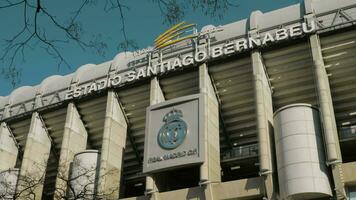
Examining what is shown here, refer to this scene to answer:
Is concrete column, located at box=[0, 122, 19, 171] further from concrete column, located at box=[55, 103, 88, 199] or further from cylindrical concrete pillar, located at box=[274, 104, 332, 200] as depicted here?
cylindrical concrete pillar, located at box=[274, 104, 332, 200]

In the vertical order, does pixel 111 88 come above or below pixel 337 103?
above

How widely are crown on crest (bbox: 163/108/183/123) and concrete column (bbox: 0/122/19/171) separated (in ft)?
76.2

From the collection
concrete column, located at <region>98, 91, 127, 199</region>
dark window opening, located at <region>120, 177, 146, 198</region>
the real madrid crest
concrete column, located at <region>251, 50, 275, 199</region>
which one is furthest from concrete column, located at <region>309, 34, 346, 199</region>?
dark window opening, located at <region>120, 177, 146, 198</region>

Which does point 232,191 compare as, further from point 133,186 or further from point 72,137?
point 72,137

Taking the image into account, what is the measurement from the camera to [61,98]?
54.7 metres

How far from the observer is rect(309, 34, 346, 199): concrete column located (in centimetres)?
3534

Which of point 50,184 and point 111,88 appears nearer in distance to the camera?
point 111,88

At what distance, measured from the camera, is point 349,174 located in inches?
1395

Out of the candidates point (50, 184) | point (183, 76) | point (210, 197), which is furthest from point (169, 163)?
point (50, 184)

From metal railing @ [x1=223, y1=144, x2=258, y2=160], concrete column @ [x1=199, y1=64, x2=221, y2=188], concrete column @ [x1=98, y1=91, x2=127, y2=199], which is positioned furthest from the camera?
concrete column @ [x1=98, y1=91, x2=127, y2=199]

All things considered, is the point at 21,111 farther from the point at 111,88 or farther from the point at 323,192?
the point at 323,192

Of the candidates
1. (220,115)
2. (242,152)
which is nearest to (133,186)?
(220,115)

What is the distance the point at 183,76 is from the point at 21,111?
2182 cm

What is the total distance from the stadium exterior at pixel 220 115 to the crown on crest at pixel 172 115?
11 centimetres
